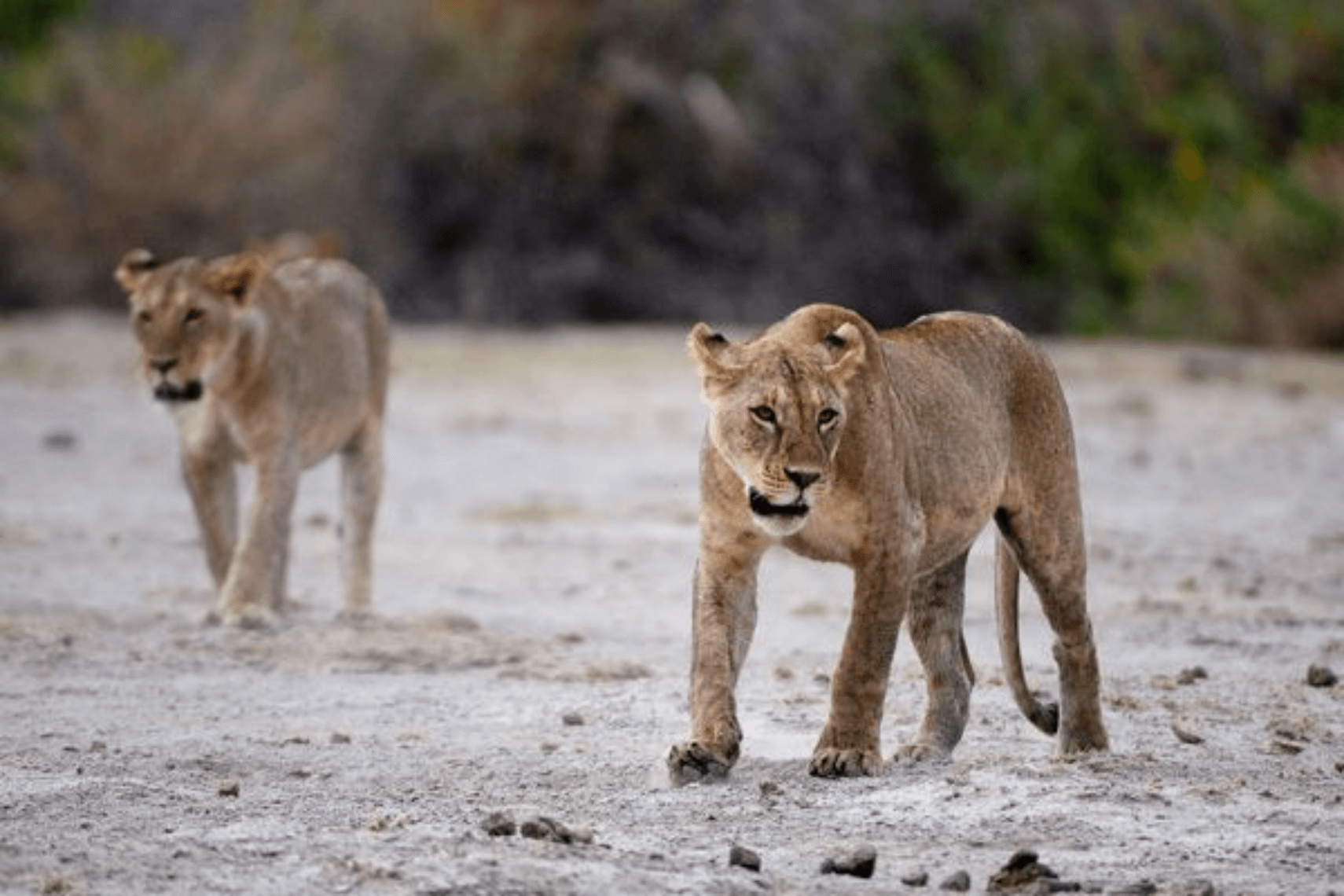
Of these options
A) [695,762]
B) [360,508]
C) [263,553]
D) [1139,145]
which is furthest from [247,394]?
[1139,145]

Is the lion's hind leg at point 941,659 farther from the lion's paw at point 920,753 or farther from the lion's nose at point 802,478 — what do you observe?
the lion's nose at point 802,478

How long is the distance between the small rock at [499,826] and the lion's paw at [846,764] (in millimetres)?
895

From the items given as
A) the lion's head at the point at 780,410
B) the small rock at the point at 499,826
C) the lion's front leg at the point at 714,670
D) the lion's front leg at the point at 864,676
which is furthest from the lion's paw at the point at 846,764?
the small rock at the point at 499,826

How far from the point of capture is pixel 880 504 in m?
6.14

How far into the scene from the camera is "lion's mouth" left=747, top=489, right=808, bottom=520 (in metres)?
5.91

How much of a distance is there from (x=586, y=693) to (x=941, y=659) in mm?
1337

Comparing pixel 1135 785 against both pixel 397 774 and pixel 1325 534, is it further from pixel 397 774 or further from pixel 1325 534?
pixel 1325 534

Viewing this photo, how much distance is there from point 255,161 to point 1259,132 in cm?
817

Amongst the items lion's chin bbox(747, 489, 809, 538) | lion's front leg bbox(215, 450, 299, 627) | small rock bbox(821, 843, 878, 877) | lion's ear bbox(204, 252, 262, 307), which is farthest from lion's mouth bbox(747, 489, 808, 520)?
lion's ear bbox(204, 252, 262, 307)

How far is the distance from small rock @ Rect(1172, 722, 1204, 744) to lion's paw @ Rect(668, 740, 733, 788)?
1282mm

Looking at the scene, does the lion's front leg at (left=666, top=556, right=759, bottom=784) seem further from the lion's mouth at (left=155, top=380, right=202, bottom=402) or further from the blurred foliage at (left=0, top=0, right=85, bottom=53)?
the blurred foliage at (left=0, top=0, right=85, bottom=53)

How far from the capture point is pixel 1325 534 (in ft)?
38.0

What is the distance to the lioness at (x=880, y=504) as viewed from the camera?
19.8ft

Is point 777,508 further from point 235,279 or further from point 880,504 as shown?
point 235,279
